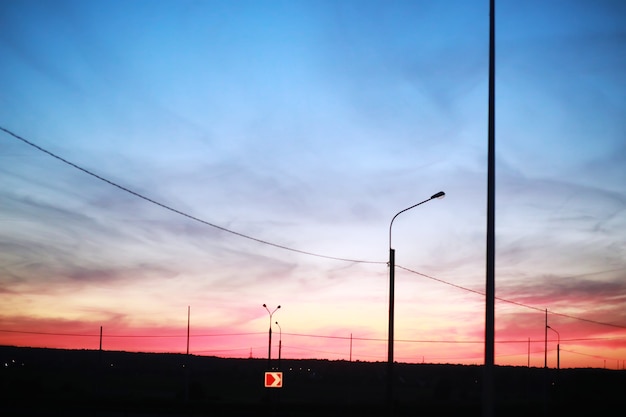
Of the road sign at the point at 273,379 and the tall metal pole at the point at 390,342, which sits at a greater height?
the tall metal pole at the point at 390,342

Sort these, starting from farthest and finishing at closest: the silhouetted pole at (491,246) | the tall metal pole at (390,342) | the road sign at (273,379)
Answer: the road sign at (273,379)
the tall metal pole at (390,342)
the silhouetted pole at (491,246)

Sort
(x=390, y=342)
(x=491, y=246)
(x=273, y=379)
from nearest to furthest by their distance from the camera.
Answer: (x=491, y=246)
(x=390, y=342)
(x=273, y=379)

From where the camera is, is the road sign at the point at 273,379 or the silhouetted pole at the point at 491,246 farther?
the road sign at the point at 273,379

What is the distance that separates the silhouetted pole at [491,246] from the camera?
530 inches

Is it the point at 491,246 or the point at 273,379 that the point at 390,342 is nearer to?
the point at 491,246

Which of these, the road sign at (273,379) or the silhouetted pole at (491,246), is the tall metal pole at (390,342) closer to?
the silhouetted pole at (491,246)

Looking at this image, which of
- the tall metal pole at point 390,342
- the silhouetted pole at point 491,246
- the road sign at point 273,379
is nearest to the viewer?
the silhouetted pole at point 491,246

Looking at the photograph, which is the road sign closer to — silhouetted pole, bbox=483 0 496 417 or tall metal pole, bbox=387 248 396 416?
tall metal pole, bbox=387 248 396 416

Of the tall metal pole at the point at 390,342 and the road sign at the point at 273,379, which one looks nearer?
the tall metal pole at the point at 390,342

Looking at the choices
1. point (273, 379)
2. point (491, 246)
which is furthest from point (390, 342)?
point (273, 379)

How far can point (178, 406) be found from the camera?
216ft

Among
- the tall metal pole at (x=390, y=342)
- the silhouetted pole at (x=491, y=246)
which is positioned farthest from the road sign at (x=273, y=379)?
the silhouetted pole at (x=491, y=246)

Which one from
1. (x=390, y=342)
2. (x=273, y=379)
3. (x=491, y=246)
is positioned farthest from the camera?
(x=273, y=379)

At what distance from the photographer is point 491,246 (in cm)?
1445
